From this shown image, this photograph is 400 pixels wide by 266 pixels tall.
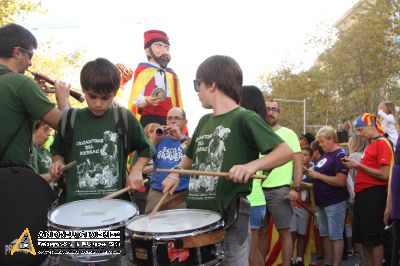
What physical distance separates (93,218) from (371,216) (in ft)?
12.2

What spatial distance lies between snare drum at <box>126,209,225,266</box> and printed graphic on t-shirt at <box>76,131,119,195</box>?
0.63 metres

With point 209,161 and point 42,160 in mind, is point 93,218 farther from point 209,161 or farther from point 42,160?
point 42,160

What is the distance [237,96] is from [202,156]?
1.48 feet

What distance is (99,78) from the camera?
116 inches

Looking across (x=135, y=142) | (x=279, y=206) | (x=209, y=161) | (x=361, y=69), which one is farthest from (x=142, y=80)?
(x=361, y=69)

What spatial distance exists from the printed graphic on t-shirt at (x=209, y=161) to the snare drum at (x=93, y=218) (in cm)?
40

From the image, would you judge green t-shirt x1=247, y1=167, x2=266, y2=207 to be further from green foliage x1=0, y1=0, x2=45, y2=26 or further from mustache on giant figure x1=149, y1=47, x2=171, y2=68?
green foliage x1=0, y1=0, x2=45, y2=26

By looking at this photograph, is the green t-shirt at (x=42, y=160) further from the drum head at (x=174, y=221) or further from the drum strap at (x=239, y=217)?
the drum strap at (x=239, y=217)

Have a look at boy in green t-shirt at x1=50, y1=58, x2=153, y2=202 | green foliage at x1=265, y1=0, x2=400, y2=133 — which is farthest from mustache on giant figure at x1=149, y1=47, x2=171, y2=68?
green foliage at x1=265, y1=0, x2=400, y2=133

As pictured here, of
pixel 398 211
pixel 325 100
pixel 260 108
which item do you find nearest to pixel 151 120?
pixel 260 108

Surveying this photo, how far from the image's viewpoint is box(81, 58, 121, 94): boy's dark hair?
295 cm

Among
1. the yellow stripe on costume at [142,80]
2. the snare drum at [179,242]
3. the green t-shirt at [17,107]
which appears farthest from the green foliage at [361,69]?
the snare drum at [179,242]

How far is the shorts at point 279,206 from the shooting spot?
4.95 meters

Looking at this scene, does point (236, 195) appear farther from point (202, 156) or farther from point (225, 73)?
point (225, 73)
